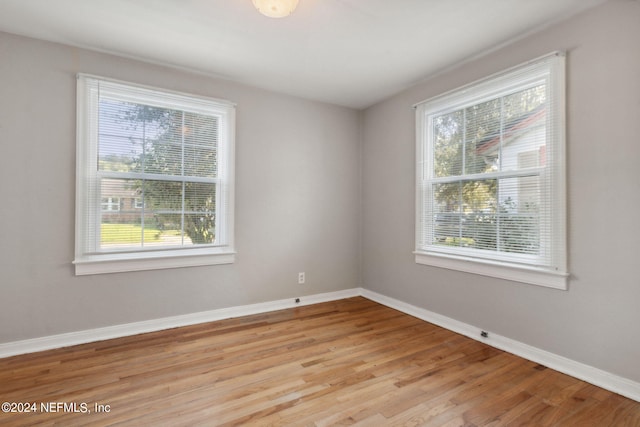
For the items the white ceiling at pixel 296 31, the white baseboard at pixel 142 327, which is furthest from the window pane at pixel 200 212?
the white ceiling at pixel 296 31

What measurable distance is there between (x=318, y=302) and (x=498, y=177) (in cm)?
242

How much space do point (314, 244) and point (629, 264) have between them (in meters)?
2.79

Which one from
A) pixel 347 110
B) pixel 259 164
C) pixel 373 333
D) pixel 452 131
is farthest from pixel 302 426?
pixel 347 110

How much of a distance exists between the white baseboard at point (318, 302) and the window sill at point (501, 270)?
51 cm

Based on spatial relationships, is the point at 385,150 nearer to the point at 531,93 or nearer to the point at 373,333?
the point at 531,93

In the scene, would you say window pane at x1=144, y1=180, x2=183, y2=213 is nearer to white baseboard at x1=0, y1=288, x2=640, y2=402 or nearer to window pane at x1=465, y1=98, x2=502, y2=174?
white baseboard at x1=0, y1=288, x2=640, y2=402

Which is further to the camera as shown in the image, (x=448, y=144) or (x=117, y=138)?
(x=448, y=144)

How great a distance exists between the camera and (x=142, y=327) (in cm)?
286

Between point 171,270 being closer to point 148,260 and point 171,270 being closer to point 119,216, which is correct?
point 148,260

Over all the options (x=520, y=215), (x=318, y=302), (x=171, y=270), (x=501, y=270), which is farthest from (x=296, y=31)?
(x=318, y=302)

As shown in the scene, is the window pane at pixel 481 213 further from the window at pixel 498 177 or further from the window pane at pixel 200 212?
the window pane at pixel 200 212

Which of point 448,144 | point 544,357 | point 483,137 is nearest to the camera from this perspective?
Result: point 544,357

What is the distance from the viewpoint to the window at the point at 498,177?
226cm

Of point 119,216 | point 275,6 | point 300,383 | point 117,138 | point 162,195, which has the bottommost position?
point 300,383
